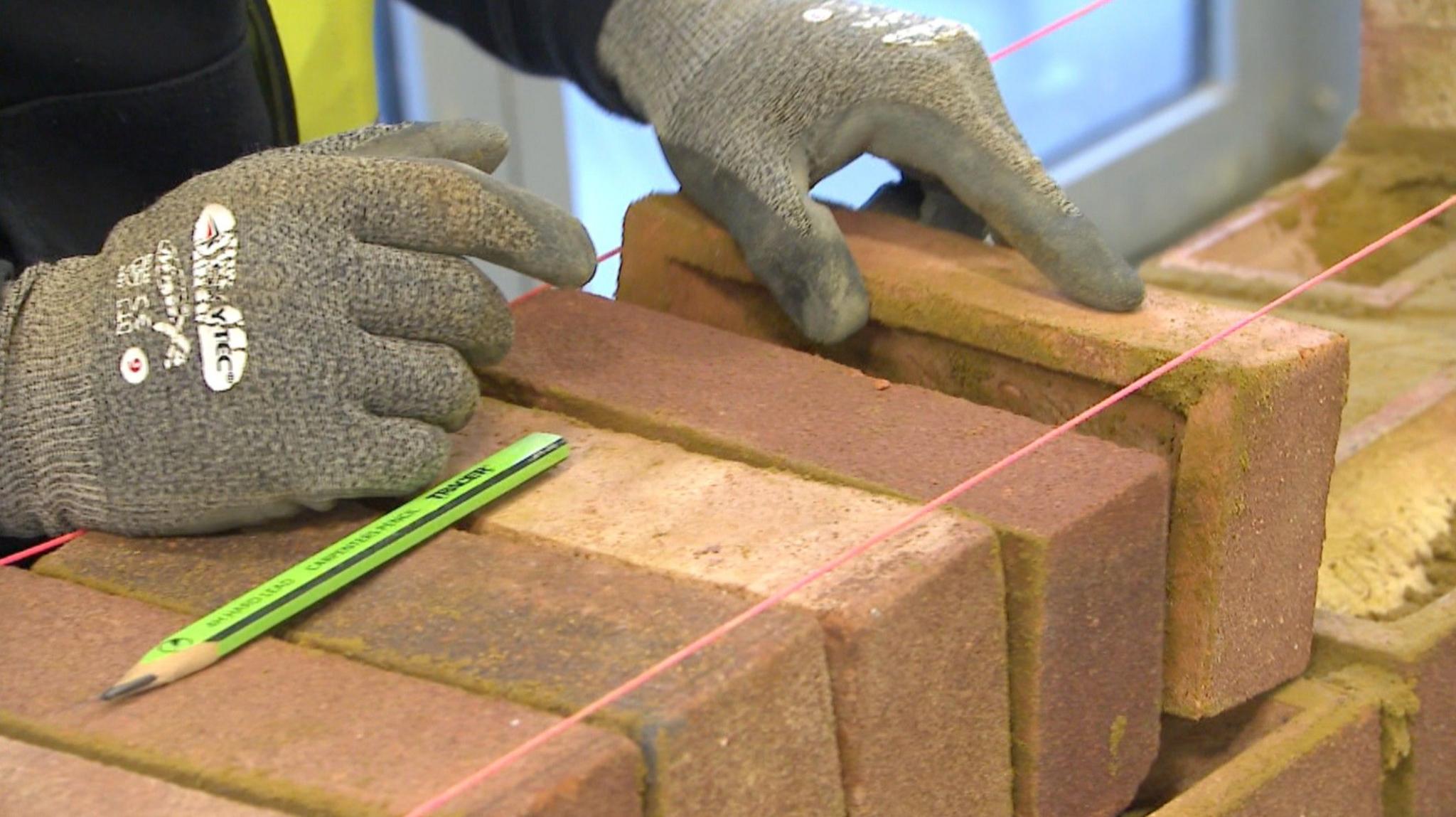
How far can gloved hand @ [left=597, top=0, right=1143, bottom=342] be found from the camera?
154 centimetres

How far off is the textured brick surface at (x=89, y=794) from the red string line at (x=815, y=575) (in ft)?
0.41

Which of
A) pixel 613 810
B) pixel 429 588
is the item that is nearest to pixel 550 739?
pixel 613 810

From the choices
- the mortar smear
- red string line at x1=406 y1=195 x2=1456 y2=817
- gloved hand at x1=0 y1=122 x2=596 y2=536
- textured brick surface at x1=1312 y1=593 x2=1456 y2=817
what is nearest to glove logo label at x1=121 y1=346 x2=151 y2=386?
gloved hand at x1=0 y1=122 x2=596 y2=536

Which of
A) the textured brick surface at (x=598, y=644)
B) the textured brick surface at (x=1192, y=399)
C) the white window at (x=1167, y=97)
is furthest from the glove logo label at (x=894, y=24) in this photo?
the white window at (x=1167, y=97)

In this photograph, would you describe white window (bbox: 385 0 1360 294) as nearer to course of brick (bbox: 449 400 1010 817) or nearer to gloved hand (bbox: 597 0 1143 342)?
gloved hand (bbox: 597 0 1143 342)

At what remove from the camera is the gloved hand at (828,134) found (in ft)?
5.04

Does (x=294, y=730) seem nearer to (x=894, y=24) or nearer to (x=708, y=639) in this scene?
(x=708, y=639)

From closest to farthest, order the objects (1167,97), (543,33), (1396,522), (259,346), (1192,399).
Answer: (259,346) → (1192,399) → (543,33) → (1396,522) → (1167,97)

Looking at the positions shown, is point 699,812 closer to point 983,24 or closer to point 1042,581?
point 1042,581

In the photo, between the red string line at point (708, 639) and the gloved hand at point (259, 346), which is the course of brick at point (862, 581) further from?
the gloved hand at point (259, 346)

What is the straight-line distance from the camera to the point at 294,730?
1078 millimetres

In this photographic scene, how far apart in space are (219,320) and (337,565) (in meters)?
0.20

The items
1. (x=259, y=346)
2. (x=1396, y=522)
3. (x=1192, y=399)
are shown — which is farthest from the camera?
(x=1396, y=522)

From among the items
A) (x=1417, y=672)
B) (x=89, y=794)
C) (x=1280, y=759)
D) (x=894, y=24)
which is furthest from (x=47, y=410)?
(x=1417, y=672)
